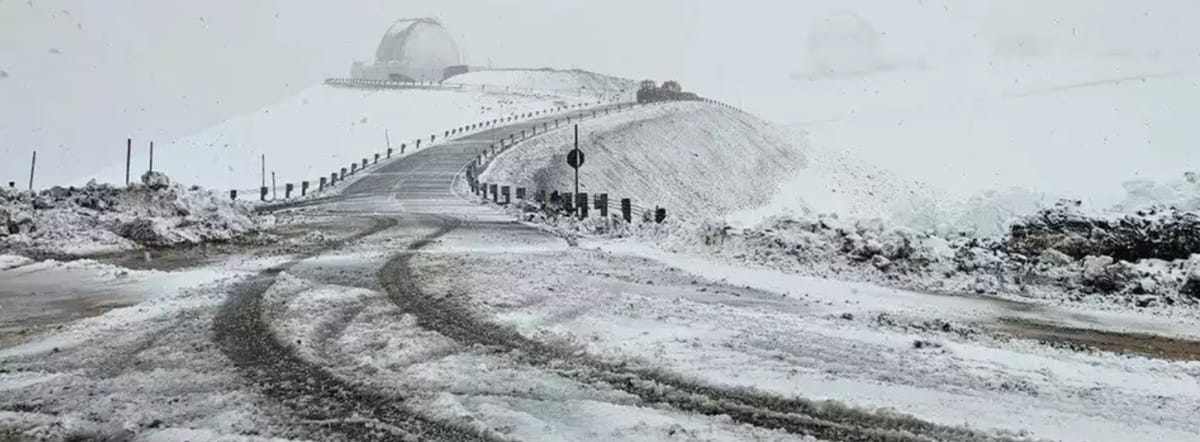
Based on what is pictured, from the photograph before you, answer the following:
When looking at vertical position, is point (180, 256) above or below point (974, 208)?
below

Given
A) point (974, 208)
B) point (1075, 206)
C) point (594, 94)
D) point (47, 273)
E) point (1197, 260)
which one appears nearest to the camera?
point (1197, 260)

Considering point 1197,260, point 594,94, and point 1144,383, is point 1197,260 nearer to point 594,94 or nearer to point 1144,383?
point 1144,383

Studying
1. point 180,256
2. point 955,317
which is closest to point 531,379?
point 955,317

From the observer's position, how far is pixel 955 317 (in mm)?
8836

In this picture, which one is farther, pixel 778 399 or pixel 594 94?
pixel 594 94

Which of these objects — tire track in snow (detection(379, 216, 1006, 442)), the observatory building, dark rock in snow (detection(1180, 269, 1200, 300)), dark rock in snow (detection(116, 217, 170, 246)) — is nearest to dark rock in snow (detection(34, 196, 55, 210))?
dark rock in snow (detection(116, 217, 170, 246))

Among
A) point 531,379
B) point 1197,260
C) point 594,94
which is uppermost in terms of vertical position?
point 594,94

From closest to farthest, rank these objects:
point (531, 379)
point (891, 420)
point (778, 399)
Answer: point (891, 420)
point (778, 399)
point (531, 379)

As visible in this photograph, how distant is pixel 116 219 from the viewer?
1606cm

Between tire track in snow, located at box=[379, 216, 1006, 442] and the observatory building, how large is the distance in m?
121

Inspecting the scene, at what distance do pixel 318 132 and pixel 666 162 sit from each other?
37.5 m

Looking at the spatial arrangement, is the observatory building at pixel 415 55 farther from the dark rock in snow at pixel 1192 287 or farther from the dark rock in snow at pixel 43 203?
the dark rock in snow at pixel 1192 287

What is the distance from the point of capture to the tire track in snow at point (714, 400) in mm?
4930

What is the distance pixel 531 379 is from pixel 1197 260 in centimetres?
878
